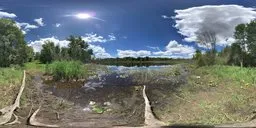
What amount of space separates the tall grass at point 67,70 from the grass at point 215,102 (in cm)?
456

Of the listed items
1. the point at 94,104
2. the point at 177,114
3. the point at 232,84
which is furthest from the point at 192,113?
the point at 232,84

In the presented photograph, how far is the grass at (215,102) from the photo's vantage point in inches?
245

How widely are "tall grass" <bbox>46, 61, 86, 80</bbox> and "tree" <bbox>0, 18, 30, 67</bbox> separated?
2473 millimetres

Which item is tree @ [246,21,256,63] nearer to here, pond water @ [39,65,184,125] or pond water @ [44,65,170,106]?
pond water @ [39,65,184,125]

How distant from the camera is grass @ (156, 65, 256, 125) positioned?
623cm

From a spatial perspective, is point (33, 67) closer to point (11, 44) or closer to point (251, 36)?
point (11, 44)

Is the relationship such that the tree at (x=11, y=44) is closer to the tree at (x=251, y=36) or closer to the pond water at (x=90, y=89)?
the pond water at (x=90, y=89)

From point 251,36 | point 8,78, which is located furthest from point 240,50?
point 8,78

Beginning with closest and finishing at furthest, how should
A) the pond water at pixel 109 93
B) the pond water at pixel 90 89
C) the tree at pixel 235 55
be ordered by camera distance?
the pond water at pixel 109 93 < the pond water at pixel 90 89 < the tree at pixel 235 55

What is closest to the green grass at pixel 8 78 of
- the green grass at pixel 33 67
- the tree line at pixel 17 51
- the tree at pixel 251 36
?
the tree line at pixel 17 51

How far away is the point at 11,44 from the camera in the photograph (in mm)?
15477

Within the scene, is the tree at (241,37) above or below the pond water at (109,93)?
above

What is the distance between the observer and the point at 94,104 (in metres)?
8.90

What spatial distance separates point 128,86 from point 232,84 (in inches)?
131
